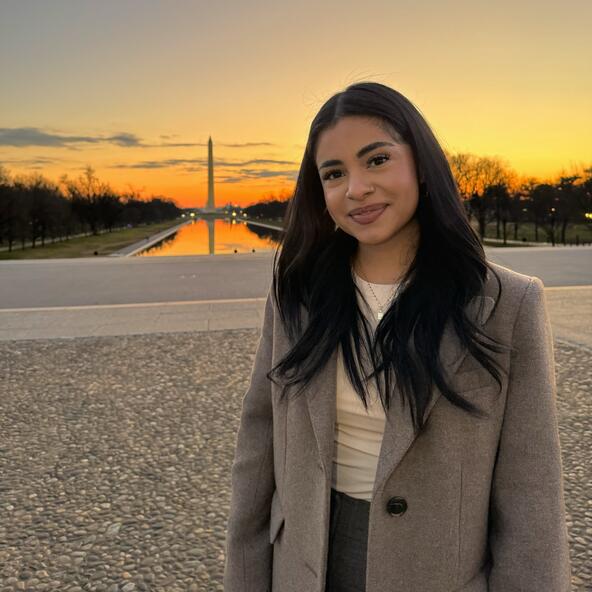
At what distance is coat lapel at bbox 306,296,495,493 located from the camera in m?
1.17

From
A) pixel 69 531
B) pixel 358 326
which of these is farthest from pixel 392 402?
pixel 69 531

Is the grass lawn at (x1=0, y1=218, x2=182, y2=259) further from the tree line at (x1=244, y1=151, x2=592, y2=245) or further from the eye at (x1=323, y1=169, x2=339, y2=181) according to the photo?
the eye at (x1=323, y1=169, x2=339, y2=181)

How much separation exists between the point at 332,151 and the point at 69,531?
2.69 m

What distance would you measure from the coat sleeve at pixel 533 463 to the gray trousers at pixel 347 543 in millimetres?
299

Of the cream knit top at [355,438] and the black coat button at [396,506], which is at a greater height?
the cream knit top at [355,438]

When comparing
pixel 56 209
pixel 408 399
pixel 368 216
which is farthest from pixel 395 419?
pixel 56 209

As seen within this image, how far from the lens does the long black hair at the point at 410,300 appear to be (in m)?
1.20

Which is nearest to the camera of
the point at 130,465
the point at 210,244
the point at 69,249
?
the point at 130,465

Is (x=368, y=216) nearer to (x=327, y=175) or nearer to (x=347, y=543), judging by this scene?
(x=327, y=175)

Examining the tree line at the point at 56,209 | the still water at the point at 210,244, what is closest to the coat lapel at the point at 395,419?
the still water at the point at 210,244

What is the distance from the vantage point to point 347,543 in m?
1.31

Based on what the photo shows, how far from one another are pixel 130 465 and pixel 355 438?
2.89 m

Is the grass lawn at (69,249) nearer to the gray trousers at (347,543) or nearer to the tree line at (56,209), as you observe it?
the tree line at (56,209)

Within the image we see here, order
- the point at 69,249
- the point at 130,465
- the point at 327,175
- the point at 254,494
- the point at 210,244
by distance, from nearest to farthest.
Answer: the point at 327,175 < the point at 254,494 < the point at 130,465 < the point at 69,249 < the point at 210,244
